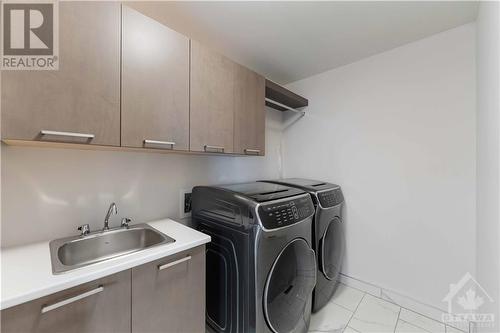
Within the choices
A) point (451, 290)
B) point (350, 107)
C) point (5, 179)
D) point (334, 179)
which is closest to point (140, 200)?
point (5, 179)

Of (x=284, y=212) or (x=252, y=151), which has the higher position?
(x=252, y=151)

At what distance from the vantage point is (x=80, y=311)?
2.50 feet

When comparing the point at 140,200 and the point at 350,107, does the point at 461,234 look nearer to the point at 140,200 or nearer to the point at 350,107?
the point at 350,107

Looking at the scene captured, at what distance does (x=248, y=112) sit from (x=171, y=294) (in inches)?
53.3

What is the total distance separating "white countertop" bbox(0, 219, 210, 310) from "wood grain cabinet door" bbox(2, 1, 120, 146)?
20.8 inches

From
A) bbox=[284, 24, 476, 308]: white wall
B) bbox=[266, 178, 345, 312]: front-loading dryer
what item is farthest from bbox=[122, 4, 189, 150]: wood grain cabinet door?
bbox=[284, 24, 476, 308]: white wall

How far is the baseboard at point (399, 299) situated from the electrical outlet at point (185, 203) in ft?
5.74

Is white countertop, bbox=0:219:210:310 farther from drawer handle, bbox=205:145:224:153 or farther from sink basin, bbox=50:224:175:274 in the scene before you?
drawer handle, bbox=205:145:224:153

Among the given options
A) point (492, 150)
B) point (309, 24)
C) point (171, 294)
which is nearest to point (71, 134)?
point (171, 294)

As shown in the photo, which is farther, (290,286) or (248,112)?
(248,112)

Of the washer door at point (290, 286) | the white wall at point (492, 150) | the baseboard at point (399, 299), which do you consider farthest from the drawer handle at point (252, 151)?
the baseboard at point (399, 299)

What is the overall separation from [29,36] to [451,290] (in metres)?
3.01

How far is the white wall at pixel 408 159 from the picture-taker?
150 centimetres

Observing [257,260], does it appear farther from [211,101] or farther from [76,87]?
[76,87]
